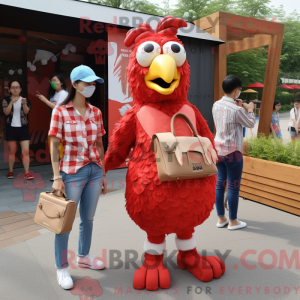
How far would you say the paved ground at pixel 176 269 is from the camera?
7.88 feet

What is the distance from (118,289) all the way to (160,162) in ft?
3.58

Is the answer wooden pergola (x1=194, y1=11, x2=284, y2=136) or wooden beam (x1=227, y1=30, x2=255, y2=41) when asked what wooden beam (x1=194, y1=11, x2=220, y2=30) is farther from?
wooden beam (x1=227, y1=30, x2=255, y2=41)

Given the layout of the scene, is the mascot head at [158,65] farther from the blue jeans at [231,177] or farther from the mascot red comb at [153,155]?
the blue jeans at [231,177]

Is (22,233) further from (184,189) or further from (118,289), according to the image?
(184,189)

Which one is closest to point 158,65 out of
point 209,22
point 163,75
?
point 163,75

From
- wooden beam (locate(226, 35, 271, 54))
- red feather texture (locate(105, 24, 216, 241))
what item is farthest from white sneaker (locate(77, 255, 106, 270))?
wooden beam (locate(226, 35, 271, 54))

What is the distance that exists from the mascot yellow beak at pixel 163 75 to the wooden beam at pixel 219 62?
549cm

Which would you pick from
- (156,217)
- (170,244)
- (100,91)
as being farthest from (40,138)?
(156,217)

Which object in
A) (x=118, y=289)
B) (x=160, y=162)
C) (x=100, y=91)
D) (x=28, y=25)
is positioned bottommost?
(x=118, y=289)

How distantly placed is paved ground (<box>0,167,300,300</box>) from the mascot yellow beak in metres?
1.53

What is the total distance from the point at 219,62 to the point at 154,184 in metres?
5.99

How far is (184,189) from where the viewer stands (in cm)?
229

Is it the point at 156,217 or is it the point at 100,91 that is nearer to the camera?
the point at 156,217

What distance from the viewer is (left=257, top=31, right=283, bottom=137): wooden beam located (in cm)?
820
